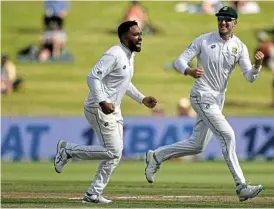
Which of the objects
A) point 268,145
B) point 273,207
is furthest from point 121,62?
point 268,145

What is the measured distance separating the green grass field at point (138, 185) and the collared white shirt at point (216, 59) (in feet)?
4.21

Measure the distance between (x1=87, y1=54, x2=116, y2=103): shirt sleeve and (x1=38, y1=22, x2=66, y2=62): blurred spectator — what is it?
62.6 ft

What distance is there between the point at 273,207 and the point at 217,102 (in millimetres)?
1633

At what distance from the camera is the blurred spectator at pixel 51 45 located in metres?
29.0

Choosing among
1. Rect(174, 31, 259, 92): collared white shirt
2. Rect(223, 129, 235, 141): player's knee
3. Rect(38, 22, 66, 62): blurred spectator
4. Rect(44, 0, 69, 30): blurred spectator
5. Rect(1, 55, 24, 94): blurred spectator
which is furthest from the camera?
Rect(44, 0, 69, 30): blurred spectator

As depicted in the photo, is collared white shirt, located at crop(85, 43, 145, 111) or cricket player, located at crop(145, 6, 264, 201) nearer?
collared white shirt, located at crop(85, 43, 145, 111)

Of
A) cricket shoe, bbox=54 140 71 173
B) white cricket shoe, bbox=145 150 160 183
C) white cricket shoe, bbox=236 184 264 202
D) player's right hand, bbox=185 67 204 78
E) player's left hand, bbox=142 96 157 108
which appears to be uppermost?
player's right hand, bbox=185 67 204 78

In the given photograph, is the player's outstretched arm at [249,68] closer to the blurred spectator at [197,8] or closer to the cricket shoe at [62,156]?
the cricket shoe at [62,156]

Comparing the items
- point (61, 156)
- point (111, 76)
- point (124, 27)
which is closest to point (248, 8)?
point (61, 156)

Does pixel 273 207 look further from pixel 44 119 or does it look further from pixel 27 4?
pixel 27 4

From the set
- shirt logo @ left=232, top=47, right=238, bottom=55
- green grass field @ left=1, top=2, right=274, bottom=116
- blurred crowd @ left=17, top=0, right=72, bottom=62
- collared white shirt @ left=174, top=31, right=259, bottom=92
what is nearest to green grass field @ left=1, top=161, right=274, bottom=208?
collared white shirt @ left=174, top=31, right=259, bottom=92

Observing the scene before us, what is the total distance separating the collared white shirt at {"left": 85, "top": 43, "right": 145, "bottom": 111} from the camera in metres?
9.90

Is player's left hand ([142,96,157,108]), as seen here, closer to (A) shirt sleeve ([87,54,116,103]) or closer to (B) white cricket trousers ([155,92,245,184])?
(B) white cricket trousers ([155,92,245,184])

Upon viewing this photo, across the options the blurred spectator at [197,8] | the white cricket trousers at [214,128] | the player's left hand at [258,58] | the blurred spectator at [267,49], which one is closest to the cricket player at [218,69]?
the white cricket trousers at [214,128]
